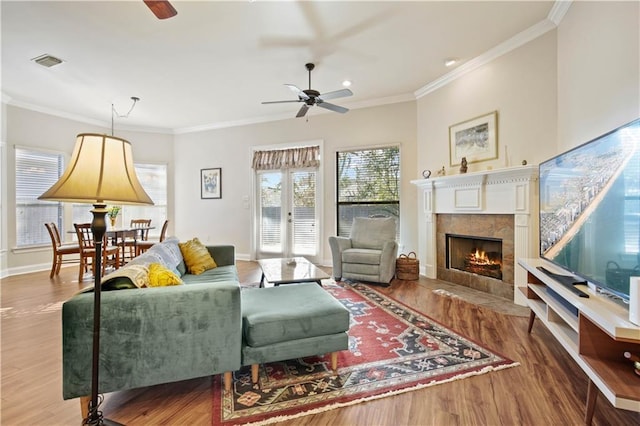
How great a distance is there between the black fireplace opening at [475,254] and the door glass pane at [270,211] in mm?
3200

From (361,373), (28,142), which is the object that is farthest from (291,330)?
(28,142)

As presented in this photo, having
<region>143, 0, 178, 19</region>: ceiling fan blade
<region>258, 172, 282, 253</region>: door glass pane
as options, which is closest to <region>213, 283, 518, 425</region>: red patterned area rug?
<region>143, 0, 178, 19</region>: ceiling fan blade

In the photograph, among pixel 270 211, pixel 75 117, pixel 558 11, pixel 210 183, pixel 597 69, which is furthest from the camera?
pixel 210 183

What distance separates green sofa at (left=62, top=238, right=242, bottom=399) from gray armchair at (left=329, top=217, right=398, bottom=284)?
2.69m

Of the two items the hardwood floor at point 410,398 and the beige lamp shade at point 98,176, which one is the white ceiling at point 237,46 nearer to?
the beige lamp shade at point 98,176

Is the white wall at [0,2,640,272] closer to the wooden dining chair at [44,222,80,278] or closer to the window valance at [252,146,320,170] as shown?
the window valance at [252,146,320,170]

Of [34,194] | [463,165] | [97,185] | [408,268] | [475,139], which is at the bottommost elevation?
[408,268]

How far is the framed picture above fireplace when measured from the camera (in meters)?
3.60

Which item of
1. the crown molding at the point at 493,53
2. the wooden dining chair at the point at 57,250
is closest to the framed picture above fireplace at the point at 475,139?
the crown molding at the point at 493,53

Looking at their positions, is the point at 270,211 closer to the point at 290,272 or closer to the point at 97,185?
the point at 290,272

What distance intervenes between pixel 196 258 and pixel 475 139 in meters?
3.75

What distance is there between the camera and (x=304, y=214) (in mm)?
5707

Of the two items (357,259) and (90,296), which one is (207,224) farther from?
(90,296)

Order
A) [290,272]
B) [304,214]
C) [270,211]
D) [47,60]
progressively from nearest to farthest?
[290,272], [47,60], [304,214], [270,211]
